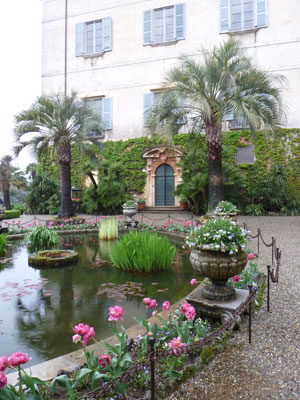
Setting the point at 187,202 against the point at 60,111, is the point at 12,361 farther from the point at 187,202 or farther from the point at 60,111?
the point at 187,202

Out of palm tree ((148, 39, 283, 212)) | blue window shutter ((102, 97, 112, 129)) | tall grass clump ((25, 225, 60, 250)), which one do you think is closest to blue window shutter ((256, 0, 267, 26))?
palm tree ((148, 39, 283, 212))

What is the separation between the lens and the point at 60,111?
11.9 m

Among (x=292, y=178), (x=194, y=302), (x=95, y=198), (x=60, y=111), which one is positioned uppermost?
(x=60, y=111)

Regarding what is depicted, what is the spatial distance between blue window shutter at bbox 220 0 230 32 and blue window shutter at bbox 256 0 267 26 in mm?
1387

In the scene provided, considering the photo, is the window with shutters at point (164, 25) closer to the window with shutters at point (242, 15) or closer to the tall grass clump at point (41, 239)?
the window with shutters at point (242, 15)

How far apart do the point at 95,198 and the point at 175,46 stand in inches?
359

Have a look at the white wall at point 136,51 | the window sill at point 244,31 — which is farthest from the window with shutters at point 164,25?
the window sill at point 244,31

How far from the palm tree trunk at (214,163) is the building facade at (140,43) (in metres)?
5.39

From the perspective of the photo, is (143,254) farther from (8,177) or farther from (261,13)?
(8,177)

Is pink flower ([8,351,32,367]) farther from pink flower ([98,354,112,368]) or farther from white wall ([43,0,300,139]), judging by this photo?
white wall ([43,0,300,139])

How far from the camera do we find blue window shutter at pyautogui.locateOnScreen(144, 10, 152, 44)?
1644cm

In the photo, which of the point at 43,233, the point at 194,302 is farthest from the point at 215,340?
the point at 43,233

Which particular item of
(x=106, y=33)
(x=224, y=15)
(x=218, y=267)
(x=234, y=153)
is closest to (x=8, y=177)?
(x=106, y=33)

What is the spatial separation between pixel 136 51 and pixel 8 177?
13956 millimetres
